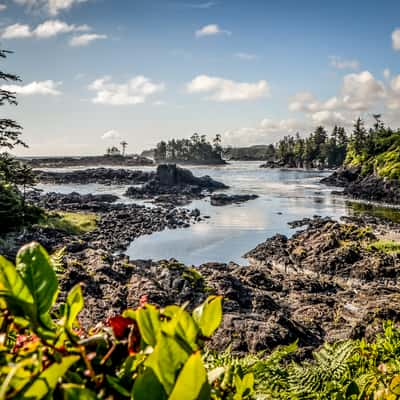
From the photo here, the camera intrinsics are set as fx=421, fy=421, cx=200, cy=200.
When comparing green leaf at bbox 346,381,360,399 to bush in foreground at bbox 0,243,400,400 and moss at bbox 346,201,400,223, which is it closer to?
bush in foreground at bbox 0,243,400,400

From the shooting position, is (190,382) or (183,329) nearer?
(190,382)

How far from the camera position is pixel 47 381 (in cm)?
54

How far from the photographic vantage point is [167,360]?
59 centimetres

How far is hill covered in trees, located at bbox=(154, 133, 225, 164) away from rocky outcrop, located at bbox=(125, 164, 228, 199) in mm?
73494

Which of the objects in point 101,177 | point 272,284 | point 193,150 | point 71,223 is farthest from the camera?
point 193,150

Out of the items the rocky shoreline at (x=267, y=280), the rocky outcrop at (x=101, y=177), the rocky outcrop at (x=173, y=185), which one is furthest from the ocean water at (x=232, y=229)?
the rocky outcrop at (x=101, y=177)

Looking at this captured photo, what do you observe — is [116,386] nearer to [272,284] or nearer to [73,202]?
[272,284]

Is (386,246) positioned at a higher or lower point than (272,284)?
higher

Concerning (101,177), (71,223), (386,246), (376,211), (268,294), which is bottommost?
(268,294)

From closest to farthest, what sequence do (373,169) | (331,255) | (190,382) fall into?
(190,382)
(331,255)
(373,169)

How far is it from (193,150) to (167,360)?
14306 centimetres

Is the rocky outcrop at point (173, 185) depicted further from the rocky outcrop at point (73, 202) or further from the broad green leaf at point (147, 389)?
the broad green leaf at point (147, 389)

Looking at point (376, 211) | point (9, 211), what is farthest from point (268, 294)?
point (376, 211)

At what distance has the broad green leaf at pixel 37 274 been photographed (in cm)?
64
